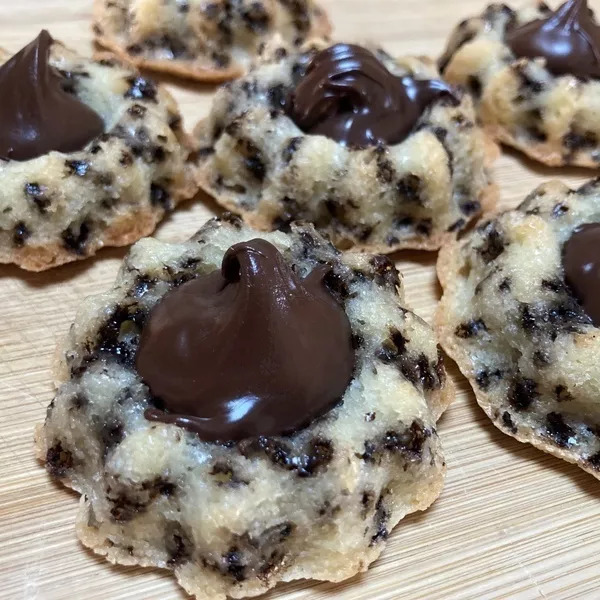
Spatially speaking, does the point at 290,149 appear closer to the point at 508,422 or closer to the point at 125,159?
the point at 125,159

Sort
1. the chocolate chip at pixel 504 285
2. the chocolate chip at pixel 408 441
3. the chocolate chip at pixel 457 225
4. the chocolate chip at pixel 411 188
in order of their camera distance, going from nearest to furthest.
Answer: the chocolate chip at pixel 408 441
the chocolate chip at pixel 504 285
the chocolate chip at pixel 411 188
the chocolate chip at pixel 457 225

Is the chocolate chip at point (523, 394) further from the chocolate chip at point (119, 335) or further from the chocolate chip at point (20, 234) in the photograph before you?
the chocolate chip at point (20, 234)

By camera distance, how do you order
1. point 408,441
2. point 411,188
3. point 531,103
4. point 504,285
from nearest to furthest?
point 408,441 < point 504,285 < point 411,188 < point 531,103

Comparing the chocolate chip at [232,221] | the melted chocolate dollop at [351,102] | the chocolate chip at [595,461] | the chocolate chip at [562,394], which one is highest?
the melted chocolate dollop at [351,102]

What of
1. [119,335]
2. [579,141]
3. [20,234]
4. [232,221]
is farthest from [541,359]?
[20,234]

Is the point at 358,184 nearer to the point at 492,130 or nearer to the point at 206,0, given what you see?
the point at 492,130

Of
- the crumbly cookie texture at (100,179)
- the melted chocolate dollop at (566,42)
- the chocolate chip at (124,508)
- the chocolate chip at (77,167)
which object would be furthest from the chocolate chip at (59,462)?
the melted chocolate dollop at (566,42)

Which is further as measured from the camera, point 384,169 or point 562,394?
point 384,169
